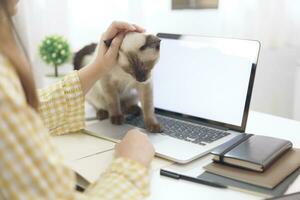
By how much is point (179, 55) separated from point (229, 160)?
18.7 inches

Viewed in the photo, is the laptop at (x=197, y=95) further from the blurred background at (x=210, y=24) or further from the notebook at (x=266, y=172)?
the blurred background at (x=210, y=24)

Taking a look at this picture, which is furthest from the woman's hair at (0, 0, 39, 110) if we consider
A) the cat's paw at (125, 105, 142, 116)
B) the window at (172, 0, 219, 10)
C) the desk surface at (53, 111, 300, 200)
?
the window at (172, 0, 219, 10)

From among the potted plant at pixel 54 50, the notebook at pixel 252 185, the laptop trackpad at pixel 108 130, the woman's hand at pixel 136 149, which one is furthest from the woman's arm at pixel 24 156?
the potted plant at pixel 54 50

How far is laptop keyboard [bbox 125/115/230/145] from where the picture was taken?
37.9 inches

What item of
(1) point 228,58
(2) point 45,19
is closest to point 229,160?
(1) point 228,58

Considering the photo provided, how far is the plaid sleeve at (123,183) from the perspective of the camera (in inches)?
Answer: 23.2

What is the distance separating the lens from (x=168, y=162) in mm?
848

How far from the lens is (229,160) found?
2.56ft

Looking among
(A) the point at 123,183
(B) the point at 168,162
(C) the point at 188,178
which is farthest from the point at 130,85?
(A) the point at 123,183

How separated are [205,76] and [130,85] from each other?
0.88ft

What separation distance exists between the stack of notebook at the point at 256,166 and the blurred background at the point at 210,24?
2.93ft

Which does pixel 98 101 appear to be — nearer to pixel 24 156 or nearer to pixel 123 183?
pixel 123 183

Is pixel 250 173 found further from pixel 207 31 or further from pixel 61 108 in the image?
pixel 207 31

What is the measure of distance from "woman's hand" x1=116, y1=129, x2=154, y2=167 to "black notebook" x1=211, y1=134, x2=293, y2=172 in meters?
0.15
